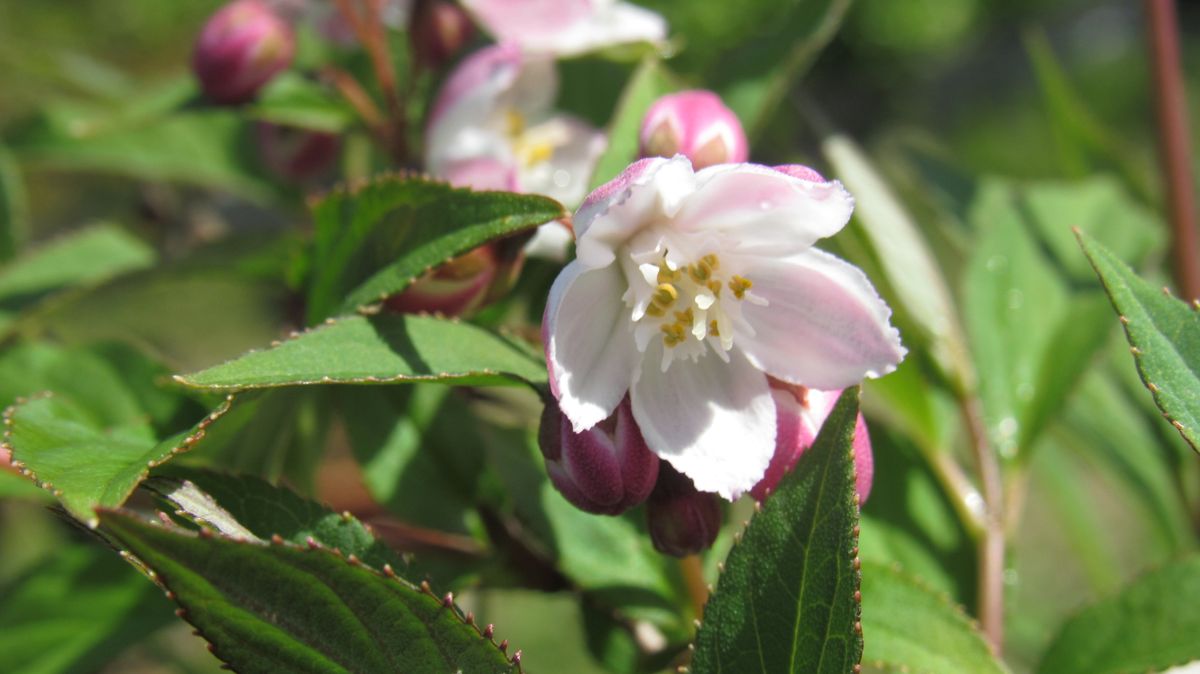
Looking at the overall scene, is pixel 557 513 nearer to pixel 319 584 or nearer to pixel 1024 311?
pixel 319 584

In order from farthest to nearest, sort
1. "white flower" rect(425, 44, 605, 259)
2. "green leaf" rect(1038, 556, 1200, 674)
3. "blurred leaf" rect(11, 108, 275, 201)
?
"blurred leaf" rect(11, 108, 275, 201) → "white flower" rect(425, 44, 605, 259) → "green leaf" rect(1038, 556, 1200, 674)

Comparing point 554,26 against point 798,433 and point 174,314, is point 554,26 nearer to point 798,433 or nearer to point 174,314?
point 798,433

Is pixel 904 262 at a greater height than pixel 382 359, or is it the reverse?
pixel 382 359

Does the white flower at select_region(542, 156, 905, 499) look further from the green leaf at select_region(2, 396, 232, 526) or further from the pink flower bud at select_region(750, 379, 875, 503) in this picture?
the green leaf at select_region(2, 396, 232, 526)

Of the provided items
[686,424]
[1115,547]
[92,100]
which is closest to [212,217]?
[92,100]

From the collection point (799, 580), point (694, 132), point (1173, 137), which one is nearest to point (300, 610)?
point (799, 580)

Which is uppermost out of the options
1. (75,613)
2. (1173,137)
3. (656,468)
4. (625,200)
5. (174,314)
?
(625,200)

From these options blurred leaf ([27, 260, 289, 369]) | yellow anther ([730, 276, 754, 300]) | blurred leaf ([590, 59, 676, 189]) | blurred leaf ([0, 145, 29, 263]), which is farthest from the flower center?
blurred leaf ([0, 145, 29, 263])
